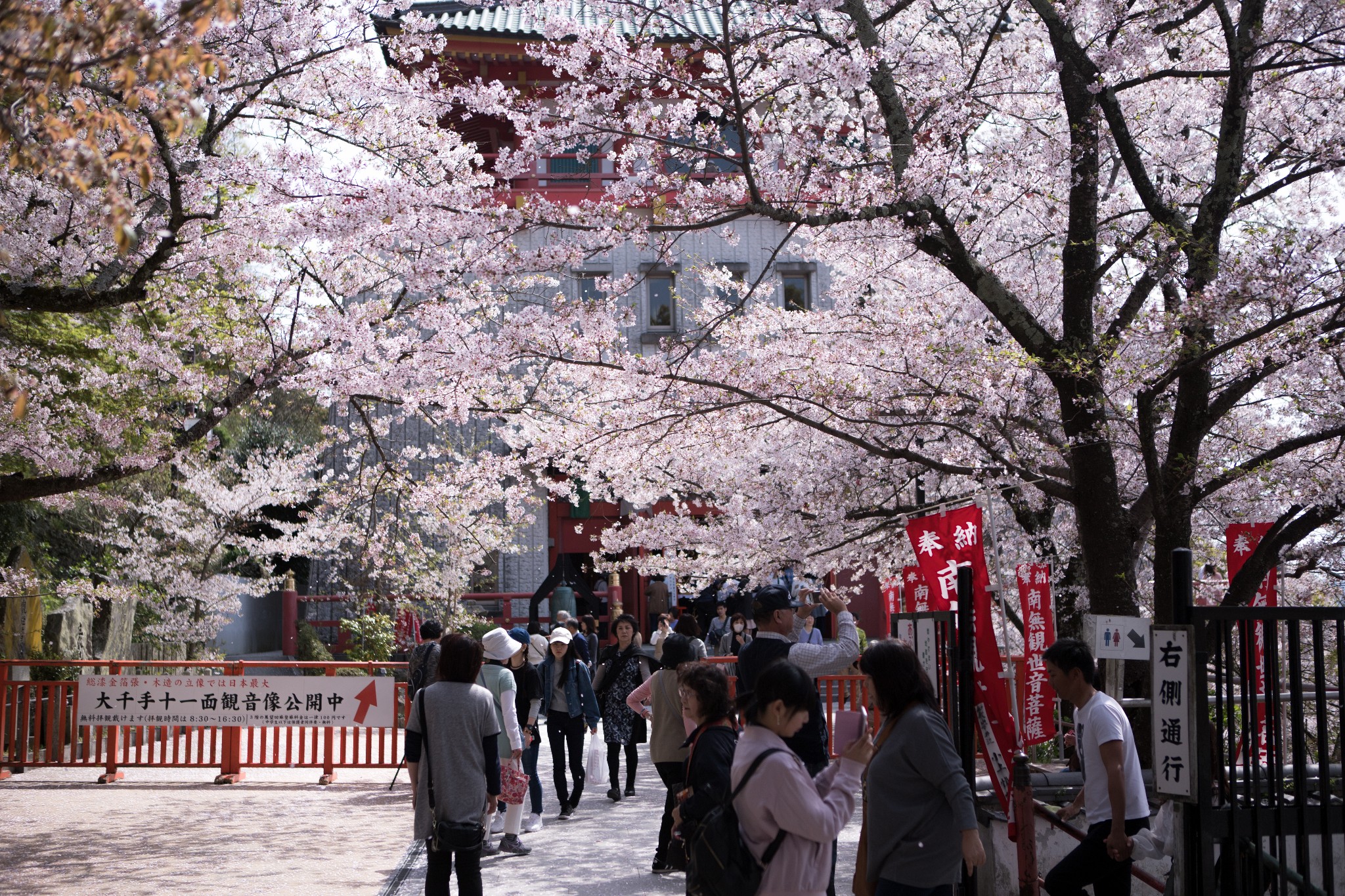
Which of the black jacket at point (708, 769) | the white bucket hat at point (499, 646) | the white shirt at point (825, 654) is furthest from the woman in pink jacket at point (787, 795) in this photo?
the white bucket hat at point (499, 646)

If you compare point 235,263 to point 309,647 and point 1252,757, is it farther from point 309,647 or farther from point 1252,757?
point 309,647

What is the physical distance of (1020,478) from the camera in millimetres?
10039

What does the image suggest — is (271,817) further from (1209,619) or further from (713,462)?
(1209,619)

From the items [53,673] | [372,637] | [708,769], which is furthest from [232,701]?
[708,769]

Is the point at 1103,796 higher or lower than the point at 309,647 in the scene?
higher

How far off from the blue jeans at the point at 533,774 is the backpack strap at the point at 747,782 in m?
6.08

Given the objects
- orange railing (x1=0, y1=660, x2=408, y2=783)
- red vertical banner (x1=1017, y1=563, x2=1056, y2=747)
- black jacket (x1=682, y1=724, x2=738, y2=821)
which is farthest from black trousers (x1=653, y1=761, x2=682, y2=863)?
orange railing (x1=0, y1=660, x2=408, y2=783)

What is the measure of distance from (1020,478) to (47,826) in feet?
29.9

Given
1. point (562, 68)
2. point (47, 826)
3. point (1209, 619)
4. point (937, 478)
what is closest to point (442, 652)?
point (1209, 619)

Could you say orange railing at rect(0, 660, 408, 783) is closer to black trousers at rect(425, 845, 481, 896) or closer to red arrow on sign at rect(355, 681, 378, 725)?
red arrow on sign at rect(355, 681, 378, 725)

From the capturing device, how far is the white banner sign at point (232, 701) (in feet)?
40.9

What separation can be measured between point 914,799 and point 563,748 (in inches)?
253

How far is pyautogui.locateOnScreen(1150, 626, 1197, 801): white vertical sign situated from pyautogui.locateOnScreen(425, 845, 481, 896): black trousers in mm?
3284

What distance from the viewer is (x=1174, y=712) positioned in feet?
15.1
